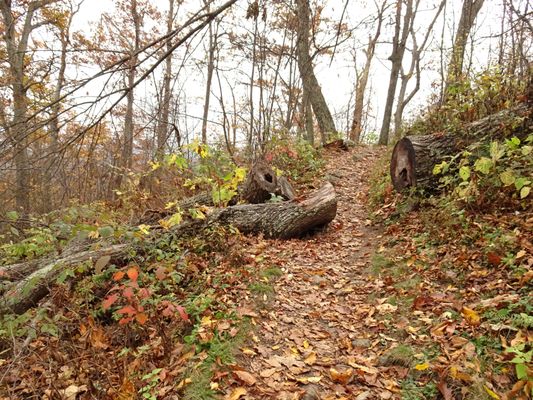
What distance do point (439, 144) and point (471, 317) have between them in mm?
3802

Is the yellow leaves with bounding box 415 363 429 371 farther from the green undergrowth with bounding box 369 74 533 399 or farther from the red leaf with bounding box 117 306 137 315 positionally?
the red leaf with bounding box 117 306 137 315

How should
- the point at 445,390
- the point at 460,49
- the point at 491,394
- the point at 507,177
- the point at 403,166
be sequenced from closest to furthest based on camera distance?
the point at 491,394
the point at 445,390
the point at 507,177
the point at 403,166
the point at 460,49

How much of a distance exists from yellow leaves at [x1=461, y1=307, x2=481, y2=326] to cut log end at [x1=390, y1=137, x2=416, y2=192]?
10.5ft

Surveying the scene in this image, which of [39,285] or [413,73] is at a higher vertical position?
[413,73]

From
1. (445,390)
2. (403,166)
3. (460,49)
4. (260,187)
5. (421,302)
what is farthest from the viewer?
(460,49)

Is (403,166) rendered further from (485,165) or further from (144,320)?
(144,320)

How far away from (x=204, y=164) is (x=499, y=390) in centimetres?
521

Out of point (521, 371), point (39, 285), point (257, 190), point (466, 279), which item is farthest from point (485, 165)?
point (39, 285)

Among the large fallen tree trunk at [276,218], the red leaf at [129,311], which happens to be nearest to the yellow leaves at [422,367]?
the red leaf at [129,311]

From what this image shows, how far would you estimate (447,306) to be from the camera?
3430 mm

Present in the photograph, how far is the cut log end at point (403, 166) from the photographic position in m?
5.90

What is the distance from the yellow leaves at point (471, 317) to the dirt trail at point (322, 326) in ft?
2.65

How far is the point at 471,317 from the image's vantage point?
2951 millimetres

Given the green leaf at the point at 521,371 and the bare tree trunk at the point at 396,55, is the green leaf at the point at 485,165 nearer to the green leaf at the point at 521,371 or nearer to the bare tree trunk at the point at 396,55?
the green leaf at the point at 521,371
